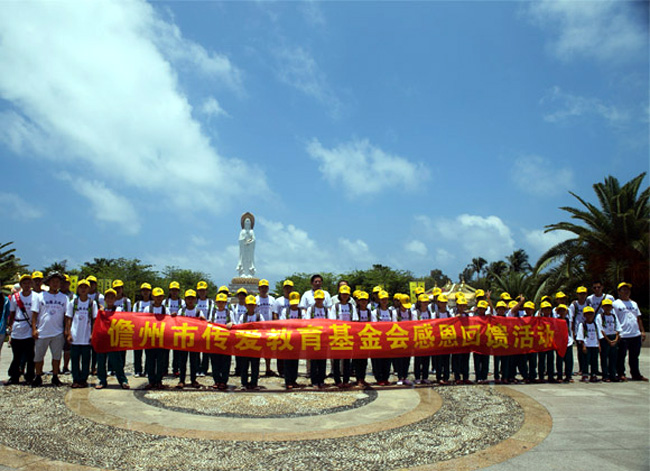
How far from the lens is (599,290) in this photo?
10.2m

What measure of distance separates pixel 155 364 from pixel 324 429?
12.9 feet

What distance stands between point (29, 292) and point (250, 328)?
3961 millimetres

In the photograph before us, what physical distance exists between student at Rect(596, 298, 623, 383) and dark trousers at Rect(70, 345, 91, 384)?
32.8ft

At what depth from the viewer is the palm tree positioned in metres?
19.1

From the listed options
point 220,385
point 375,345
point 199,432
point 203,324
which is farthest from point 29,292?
point 375,345

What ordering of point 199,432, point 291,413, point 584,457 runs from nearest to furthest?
1. point 584,457
2. point 199,432
3. point 291,413

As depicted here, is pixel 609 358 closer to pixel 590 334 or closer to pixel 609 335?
pixel 609 335

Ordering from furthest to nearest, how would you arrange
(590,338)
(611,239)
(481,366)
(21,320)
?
(611,239) < (590,338) < (481,366) < (21,320)

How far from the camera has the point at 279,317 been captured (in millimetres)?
10164

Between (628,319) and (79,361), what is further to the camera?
(628,319)

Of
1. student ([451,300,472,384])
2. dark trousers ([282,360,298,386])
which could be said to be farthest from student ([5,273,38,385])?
student ([451,300,472,384])

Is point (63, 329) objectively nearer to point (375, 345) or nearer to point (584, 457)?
point (375, 345)

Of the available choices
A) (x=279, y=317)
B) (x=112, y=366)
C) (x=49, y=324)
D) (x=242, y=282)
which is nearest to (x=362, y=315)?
(x=279, y=317)

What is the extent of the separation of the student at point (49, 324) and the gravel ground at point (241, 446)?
174 centimetres
